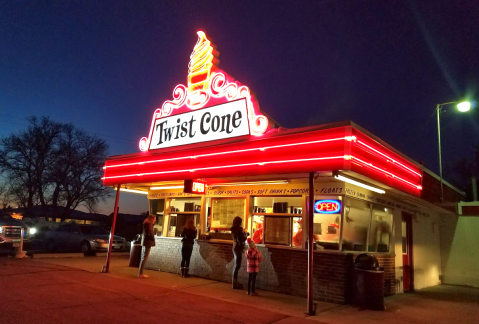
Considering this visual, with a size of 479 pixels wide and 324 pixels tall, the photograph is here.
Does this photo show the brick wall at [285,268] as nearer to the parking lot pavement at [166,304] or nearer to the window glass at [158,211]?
the parking lot pavement at [166,304]

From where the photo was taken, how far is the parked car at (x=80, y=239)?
749 inches

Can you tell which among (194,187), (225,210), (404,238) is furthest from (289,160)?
(404,238)

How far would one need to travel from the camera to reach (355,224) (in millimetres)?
10125

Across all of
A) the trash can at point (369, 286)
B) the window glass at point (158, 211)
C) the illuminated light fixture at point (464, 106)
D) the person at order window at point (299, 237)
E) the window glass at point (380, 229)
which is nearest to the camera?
the trash can at point (369, 286)

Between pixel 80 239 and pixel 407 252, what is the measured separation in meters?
15.6

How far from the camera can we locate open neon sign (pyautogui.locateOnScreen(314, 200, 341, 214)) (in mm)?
9679

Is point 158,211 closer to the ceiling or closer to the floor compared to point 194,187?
closer to the floor

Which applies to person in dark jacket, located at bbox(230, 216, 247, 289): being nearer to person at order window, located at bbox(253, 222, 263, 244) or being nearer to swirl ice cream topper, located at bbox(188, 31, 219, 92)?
person at order window, located at bbox(253, 222, 263, 244)

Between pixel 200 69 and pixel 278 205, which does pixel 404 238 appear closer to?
pixel 278 205

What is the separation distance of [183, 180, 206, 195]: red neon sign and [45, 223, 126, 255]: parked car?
9.94 meters

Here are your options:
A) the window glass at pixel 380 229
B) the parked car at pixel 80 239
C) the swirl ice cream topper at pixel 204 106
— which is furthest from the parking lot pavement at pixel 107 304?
the parked car at pixel 80 239

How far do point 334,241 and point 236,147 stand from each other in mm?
3549

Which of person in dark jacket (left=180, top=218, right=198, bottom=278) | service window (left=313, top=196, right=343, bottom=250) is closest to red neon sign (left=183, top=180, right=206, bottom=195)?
person in dark jacket (left=180, top=218, right=198, bottom=278)

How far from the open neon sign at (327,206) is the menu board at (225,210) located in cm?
259
